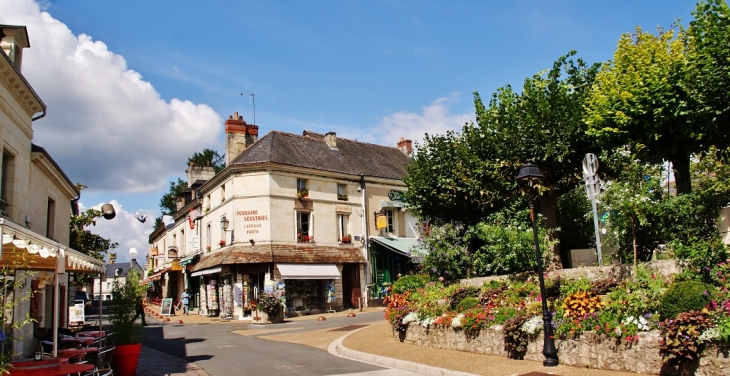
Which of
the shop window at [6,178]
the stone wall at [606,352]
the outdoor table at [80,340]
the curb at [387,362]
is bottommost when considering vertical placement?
the curb at [387,362]

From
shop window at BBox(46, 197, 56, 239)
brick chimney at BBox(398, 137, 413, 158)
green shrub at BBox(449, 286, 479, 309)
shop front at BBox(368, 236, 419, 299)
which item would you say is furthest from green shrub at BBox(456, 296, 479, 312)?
brick chimney at BBox(398, 137, 413, 158)

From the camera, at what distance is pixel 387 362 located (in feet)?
35.1

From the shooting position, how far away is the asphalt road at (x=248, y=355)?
10492 mm

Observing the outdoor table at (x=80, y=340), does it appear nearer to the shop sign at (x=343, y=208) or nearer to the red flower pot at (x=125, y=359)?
the red flower pot at (x=125, y=359)

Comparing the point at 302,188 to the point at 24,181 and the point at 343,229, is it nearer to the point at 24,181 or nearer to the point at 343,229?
the point at 343,229

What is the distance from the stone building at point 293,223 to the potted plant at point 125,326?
15.0 meters

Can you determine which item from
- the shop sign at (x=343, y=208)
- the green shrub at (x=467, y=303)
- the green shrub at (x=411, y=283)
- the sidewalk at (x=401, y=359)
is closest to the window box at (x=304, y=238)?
the shop sign at (x=343, y=208)

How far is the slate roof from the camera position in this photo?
29000 millimetres

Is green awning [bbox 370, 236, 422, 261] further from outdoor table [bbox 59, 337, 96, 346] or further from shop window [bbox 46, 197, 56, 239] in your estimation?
outdoor table [bbox 59, 337, 96, 346]

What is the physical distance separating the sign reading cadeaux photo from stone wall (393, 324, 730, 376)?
55.8 ft

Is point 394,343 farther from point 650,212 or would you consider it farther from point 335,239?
point 335,239

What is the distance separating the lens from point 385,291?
30.2 meters

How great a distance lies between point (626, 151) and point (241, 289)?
728 inches

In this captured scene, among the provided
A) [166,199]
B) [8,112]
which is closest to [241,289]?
[8,112]
